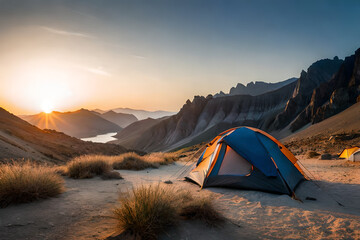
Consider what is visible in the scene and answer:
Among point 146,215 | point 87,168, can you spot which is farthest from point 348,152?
point 87,168

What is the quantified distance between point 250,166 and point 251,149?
0.63 metres

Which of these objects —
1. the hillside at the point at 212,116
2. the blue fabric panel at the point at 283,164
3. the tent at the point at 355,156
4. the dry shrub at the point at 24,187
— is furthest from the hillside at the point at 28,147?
the hillside at the point at 212,116

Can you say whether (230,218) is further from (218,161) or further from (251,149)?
(251,149)

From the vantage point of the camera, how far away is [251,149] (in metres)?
7.30

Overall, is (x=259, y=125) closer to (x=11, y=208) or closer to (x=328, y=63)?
(x=328, y=63)

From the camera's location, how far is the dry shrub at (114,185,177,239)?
10.7 ft

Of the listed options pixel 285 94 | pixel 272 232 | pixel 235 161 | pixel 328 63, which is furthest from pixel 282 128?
pixel 272 232

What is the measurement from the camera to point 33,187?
4.81 m

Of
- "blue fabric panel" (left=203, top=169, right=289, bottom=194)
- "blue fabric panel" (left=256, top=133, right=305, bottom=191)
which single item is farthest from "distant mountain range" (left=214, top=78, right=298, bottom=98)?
"blue fabric panel" (left=203, top=169, right=289, bottom=194)

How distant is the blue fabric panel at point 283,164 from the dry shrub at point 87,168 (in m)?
7.28

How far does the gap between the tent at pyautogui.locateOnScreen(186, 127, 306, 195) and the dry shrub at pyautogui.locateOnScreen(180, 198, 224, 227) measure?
318 centimetres

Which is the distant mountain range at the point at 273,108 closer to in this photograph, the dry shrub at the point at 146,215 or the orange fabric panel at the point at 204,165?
the orange fabric panel at the point at 204,165

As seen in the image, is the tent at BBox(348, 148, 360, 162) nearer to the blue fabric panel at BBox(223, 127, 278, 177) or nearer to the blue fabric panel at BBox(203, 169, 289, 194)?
the blue fabric panel at BBox(223, 127, 278, 177)

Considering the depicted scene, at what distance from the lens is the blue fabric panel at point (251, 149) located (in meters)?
6.80
